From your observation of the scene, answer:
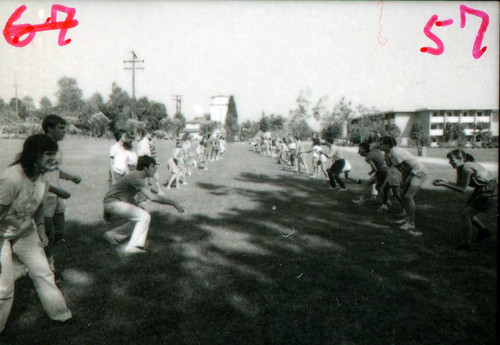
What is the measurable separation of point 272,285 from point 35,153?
9.54ft

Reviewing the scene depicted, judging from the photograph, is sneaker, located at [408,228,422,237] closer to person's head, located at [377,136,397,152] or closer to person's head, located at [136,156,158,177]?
person's head, located at [377,136,397,152]

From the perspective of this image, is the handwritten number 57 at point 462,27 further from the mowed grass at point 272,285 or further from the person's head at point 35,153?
the person's head at point 35,153

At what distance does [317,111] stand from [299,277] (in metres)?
65.1

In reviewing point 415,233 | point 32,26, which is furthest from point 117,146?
point 415,233

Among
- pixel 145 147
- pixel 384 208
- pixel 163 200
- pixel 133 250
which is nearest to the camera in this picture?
pixel 163 200

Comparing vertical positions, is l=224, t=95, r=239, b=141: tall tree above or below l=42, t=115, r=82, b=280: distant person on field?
above

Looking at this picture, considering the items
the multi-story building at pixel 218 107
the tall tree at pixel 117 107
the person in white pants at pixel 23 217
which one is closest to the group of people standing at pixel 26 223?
the person in white pants at pixel 23 217

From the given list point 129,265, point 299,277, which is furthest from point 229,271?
point 129,265

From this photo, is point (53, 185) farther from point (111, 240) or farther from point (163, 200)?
point (111, 240)

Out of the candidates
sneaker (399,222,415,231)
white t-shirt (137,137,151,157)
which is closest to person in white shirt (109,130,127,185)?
white t-shirt (137,137,151,157)

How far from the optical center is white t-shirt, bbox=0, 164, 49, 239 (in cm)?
312

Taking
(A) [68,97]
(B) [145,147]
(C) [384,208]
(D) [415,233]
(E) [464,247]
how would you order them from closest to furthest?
(E) [464,247] < (D) [415,233] < (C) [384,208] < (B) [145,147] < (A) [68,97]

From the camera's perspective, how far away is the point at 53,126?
4.42 meters

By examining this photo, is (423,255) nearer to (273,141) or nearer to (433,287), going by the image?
(433,287)
